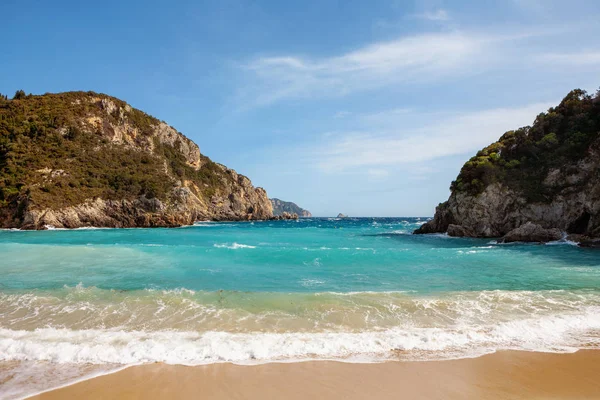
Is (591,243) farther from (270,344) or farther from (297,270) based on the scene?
(270,344)

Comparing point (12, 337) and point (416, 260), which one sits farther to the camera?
point (416, 260)

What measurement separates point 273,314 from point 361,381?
3934 mm

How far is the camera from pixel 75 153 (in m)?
61.2

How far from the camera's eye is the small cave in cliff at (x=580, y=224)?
30167mm

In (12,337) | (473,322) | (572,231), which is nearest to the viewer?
(12,337)

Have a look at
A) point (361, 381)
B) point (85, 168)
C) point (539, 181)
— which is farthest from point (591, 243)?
point (85, 168)

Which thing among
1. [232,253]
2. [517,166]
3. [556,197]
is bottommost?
[232,253]

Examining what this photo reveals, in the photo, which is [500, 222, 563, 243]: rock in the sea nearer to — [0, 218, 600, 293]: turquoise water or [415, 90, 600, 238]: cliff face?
[415, 90, 600, 238]: cliff face

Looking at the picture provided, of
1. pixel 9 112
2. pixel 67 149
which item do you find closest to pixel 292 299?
pixel 67 149

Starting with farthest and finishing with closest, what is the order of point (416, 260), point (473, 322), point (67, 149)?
point (67, 149) < point (416, 260) < point (473, 322)

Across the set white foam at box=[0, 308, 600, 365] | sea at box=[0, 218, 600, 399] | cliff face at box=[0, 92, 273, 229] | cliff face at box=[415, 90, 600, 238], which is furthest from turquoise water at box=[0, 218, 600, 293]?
cliff face at box=[0, 92, 273, 229]

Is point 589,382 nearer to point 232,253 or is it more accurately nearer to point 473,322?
point 473,322

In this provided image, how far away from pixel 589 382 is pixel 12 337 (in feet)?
35.3

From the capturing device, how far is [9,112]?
62.8m
